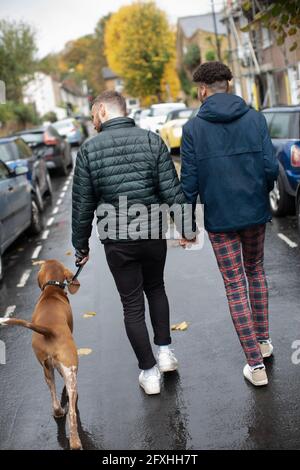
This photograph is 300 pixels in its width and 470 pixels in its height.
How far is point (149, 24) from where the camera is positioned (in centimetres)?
6825

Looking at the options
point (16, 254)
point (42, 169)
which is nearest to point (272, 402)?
point (16, 254)

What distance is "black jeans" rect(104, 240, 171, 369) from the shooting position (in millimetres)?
4598

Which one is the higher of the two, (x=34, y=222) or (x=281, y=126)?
(x=281, y=126)

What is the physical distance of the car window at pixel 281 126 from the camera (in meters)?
10.5

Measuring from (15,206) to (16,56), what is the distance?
3876cm

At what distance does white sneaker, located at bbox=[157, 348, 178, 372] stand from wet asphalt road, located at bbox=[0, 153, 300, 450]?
0.07 meters

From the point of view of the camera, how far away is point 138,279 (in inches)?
185

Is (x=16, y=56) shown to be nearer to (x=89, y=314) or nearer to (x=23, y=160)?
(x=23, y=160)

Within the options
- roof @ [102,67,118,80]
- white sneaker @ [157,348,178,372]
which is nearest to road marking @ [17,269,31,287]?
white sneaker @ [157,348,178,372]

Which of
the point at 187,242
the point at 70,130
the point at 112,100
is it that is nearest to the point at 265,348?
the point at 187,242

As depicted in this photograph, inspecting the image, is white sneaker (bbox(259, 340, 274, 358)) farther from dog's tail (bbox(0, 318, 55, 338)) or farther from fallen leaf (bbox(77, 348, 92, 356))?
dog's tail (bbox(0, 318, 55, 338))

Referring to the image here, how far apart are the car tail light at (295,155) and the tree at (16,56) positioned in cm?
3555
